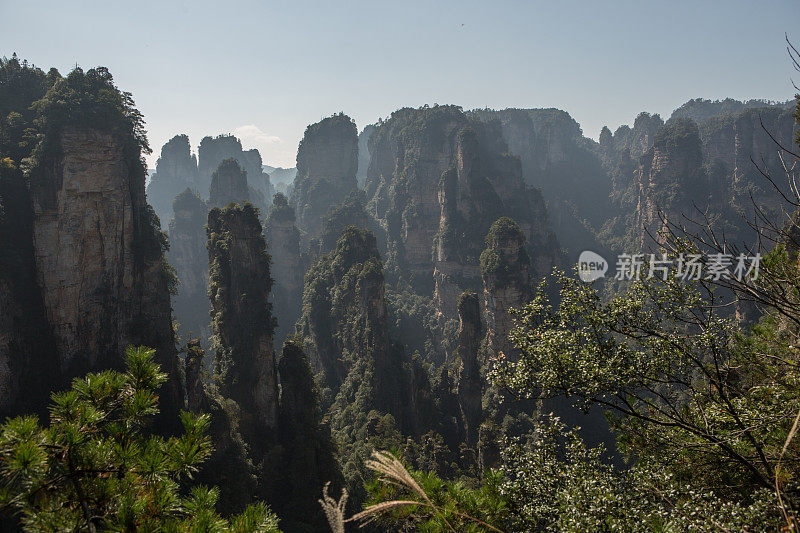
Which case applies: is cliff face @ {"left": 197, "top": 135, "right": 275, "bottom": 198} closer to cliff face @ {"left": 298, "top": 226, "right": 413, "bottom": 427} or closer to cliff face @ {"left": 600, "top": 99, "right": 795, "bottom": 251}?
cliff face @ {"left": 298, "top": 226, "right": 413, "bottom": 427}

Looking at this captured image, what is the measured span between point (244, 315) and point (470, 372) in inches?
647

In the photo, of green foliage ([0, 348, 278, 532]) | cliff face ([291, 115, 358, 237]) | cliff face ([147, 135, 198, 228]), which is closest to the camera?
green foliage ([0, 348, 278, 532])

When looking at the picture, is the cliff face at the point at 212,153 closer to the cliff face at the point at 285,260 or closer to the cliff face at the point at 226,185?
the cliff face at the point at 226,185

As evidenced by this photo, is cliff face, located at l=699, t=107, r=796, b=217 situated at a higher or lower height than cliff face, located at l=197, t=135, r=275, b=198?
lower

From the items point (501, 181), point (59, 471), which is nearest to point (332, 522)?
point (59, 471)

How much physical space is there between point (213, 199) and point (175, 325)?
148 ft

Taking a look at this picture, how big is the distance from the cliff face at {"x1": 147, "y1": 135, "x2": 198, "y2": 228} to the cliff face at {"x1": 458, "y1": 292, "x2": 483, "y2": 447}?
91.0 m

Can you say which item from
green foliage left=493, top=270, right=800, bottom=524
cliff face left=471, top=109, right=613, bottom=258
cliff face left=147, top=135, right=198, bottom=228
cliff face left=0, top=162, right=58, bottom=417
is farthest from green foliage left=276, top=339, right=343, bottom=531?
cliff face left=147, top=135, right=198, bottom=228

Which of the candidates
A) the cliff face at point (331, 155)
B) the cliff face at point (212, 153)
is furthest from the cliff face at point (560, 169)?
the cliff face at point (212, 153)

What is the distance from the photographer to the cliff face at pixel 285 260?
57562mm

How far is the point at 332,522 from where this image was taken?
3094 millimetres

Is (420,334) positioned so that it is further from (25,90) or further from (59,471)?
(59,471)

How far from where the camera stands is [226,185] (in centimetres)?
6316

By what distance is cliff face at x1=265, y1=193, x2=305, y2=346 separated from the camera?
57.6 meters
